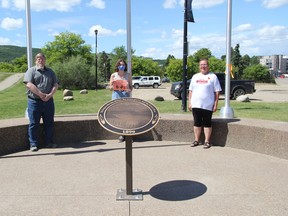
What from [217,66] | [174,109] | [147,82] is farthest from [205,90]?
[217,66]

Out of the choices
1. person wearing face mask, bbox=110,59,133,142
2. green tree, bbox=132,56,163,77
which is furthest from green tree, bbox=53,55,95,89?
green tree, bbox=132,56,163,77

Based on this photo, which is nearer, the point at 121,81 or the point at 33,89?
the point at 33,89

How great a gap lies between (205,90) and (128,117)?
92.2 inches

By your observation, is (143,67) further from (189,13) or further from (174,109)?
(189,13)

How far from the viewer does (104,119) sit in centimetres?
388

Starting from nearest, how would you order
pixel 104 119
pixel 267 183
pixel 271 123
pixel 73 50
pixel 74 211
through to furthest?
pixel 74 211 < pixel 104 119 < pixel 267 183 < pixel 271 123 < pixel 73 50

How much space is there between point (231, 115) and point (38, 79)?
14.6 ft

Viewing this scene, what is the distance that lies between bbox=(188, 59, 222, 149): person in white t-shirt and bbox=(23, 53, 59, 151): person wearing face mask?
2.38 metres

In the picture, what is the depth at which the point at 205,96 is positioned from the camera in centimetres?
587

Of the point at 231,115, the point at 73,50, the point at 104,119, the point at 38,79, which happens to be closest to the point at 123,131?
the point at 104,119

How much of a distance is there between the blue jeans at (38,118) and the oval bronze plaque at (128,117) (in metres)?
2.18

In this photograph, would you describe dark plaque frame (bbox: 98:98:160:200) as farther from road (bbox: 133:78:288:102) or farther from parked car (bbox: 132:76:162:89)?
parked car (bbox: 132:76:162:89)

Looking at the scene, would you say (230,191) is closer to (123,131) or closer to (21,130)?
(123,131)

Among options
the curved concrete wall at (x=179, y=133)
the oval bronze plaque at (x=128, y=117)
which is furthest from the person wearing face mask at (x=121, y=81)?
the oval bronze plaque at (x=128, y=117)
